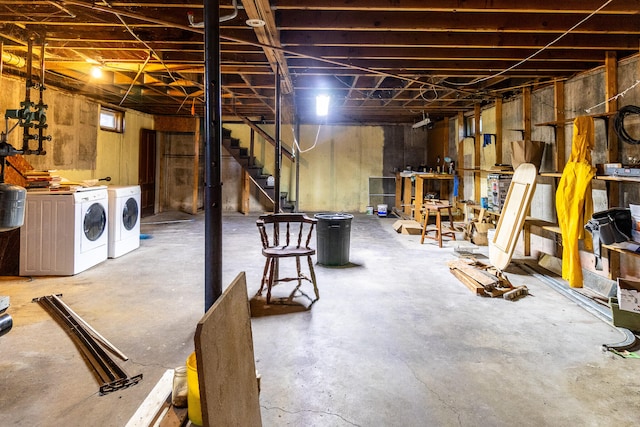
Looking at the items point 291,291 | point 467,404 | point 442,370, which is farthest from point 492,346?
point 291,291

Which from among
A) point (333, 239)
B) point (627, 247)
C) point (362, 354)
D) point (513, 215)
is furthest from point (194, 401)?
point (513, 215)

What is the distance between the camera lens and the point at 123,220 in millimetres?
5160

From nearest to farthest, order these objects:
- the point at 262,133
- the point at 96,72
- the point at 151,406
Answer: the point at 151,406
the point at 96,72
the point at 262,133

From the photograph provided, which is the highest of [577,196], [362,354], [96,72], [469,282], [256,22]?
[96,72]

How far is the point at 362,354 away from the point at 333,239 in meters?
2.27

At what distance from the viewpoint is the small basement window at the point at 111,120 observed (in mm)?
7340

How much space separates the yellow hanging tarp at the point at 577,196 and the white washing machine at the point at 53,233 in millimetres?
5135

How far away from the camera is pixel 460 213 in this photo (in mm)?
8016

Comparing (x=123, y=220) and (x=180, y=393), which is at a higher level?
(x=123, y=220)

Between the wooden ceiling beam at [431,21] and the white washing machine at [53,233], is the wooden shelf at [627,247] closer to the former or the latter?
the wooden ceiling beam at [431,21]

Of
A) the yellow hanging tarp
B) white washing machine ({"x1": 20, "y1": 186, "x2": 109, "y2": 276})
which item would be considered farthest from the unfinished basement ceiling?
white washing machine ({"x1": 20, "y1": 186, "x2": 109, "y2": 276})

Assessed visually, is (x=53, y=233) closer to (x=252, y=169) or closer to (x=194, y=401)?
(x=194, y=401)

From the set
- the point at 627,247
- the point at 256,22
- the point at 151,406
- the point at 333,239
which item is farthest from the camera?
the point at 333,239

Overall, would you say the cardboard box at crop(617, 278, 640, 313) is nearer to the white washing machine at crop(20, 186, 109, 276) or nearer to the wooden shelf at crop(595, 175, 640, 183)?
the wooden shelf at crop(595, 175, 640, 183)
